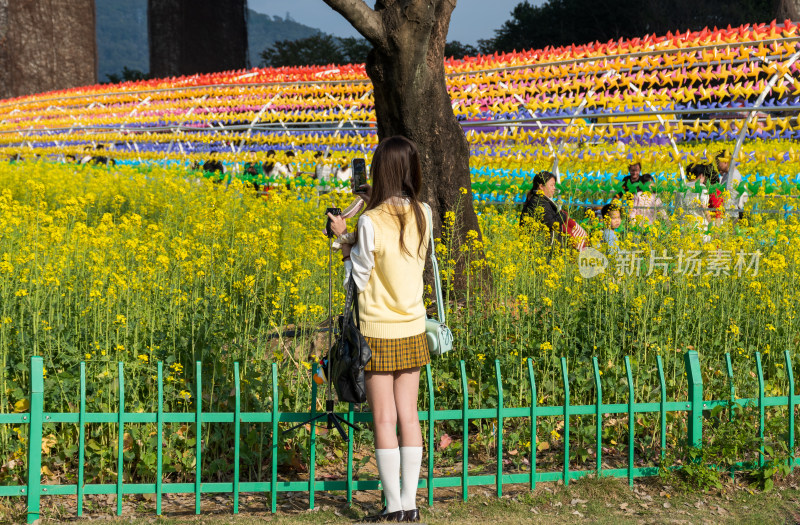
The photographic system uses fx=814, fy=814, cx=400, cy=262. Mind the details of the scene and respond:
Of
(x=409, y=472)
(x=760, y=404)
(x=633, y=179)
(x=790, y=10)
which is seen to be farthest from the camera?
(x=790, y=10)

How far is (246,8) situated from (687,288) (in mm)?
23440

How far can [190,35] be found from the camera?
82.5ft

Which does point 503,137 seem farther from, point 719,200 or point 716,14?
point 716,14

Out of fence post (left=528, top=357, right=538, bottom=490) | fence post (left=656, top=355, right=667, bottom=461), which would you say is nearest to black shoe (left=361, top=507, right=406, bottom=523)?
fence post (left=528, top=357, right=538, bottom=490)

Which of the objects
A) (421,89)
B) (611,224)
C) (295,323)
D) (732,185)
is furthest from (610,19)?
(295,323)

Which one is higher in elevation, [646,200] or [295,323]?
[646,200]

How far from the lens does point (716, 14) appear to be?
3080 cm

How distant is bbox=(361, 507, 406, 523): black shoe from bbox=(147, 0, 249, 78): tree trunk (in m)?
23.6

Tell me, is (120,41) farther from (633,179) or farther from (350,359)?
(350,359)

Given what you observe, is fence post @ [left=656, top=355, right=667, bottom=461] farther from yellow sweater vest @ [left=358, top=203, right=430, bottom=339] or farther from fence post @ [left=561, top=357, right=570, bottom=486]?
yellow sweater vest @ [left=358, top=203, right=430, bottom=339]

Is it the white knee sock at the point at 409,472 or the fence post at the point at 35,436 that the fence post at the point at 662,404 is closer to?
the white knee sock at the point at 409,472

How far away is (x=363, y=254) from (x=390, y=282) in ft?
0.57

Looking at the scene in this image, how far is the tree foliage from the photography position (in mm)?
29625

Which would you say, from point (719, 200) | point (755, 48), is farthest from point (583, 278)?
point (755, 48)
